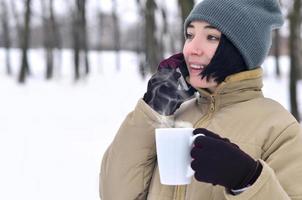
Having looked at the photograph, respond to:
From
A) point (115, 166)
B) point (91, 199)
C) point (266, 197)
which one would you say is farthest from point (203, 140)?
point (91, 199)

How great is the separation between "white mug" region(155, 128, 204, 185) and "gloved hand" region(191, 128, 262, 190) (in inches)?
1.7

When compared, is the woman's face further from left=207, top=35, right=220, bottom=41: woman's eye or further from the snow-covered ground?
the snow-covered ground

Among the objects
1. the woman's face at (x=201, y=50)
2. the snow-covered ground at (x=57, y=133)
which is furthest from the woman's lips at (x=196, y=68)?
the snow-covered ground at (x=57, y=133)

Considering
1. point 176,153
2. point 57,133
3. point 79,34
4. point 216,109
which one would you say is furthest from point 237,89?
point 79,34

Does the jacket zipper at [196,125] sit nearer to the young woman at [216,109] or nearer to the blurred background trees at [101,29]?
the young woman at [216,109]

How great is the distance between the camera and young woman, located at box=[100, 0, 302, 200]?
1587 mm

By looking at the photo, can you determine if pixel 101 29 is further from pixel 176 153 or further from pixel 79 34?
pixel 176 153

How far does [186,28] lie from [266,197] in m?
0.66

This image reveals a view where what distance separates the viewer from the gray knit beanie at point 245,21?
5.54 ft

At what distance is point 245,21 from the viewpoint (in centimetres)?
171

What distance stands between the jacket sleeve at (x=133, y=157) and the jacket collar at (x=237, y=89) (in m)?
0.19

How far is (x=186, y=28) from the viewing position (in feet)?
5.96

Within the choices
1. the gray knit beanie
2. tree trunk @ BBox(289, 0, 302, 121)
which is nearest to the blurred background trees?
tree trunk @ BBox(289, 0, 302, 121)

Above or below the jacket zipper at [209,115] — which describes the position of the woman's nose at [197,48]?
above
